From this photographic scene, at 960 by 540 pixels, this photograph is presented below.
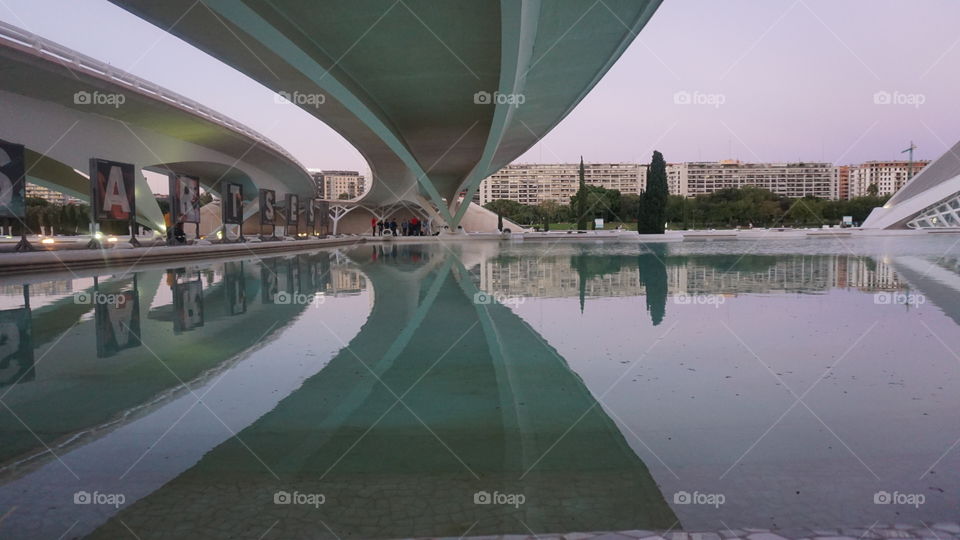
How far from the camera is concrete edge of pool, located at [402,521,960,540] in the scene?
5.57 ft

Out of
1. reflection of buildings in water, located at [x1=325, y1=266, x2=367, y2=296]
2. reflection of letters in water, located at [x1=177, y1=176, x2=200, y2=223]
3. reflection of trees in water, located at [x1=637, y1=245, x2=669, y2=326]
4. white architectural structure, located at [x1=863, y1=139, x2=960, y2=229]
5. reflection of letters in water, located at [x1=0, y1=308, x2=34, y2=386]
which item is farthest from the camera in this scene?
white architectural structure, located at [x1=863, y1=139, x2=960, y2=229]

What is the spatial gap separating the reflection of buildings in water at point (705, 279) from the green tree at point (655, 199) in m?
21.6

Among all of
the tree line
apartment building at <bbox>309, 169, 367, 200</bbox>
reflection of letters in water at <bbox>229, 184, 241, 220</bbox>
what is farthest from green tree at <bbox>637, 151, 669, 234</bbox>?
apartment building at <bbox>309, 169, 367, 200</bbox>

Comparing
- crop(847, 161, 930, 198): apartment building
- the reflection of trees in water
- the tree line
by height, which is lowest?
the reflection of trees in water

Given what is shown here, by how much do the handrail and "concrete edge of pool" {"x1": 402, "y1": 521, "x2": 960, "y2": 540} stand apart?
19873mm

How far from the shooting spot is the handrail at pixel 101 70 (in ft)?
52.9

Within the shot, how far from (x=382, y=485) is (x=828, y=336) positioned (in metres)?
3.92

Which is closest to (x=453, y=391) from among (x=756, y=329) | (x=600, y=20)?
(x=756, y=329)

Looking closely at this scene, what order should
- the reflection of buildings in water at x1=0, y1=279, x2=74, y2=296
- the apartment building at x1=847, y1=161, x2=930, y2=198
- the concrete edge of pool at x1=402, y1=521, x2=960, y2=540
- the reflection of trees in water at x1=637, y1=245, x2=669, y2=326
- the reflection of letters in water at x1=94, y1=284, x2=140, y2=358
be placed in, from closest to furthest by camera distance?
the concrete edge of pool at x1=402, y1=521, x2=960, y2=540
the reflection of letters in water at x1=94, y1=284, x2=140, y2=358
the reflection of trees in water at x1=637, y1=245, x2=669, y2=326
the reflection of buildings in water at x1=0, y1=279, x2=74, y2=296
the apartment building at x1=847, y1=161, x2=930, y2=198

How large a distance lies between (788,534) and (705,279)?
7897 mm

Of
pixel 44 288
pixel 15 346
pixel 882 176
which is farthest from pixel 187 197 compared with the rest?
pixel 882 176

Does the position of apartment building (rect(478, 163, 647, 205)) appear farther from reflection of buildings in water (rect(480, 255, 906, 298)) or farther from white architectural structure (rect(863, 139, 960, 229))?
reflection of buildings in water (rect(480, 255, 906, 298))

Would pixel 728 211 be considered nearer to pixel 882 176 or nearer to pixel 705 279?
pixel 705 279

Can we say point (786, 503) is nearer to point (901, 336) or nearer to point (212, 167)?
point (901, 336)
